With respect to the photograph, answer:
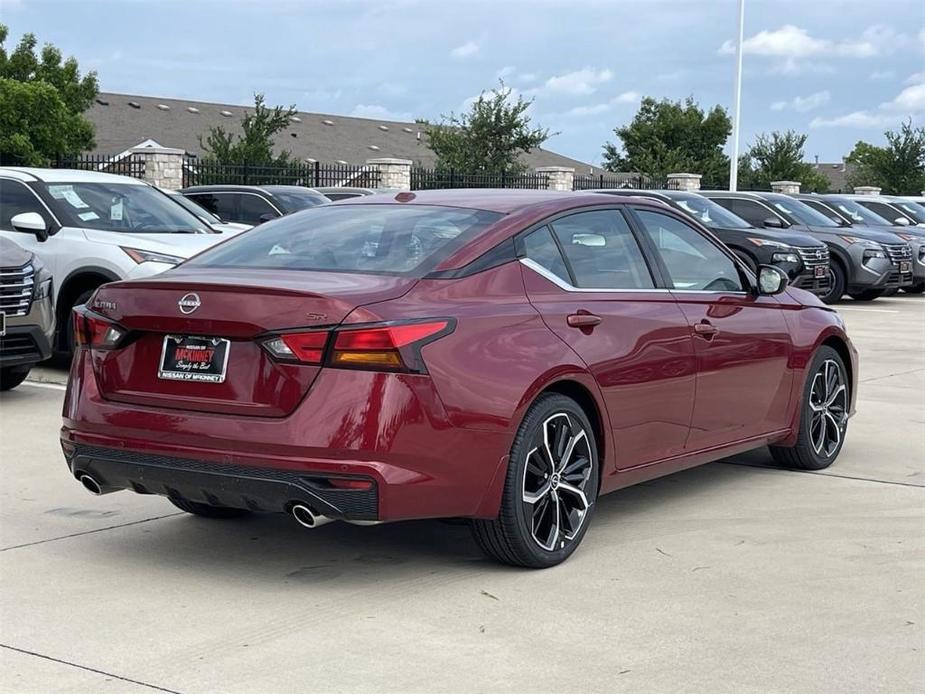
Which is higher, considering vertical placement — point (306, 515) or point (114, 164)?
point (114, 164)

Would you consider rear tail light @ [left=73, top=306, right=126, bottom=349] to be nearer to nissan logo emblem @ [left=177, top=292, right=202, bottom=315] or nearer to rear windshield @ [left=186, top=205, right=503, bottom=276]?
nissan logo emblem @ [left=177, top=292, right=202, bottom=315]

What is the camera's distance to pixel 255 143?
40.0 metres

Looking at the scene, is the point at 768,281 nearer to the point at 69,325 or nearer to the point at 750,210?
the point at 69,325

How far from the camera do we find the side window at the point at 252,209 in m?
19.5

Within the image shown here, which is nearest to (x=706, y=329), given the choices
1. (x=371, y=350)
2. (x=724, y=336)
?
(x=724, y=336)

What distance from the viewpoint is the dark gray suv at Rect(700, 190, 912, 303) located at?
71.0ft

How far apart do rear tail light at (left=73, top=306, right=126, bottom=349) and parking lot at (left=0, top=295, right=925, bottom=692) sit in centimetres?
93

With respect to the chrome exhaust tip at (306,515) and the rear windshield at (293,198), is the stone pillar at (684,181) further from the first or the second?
the chrome exhaust tip at (306,515)

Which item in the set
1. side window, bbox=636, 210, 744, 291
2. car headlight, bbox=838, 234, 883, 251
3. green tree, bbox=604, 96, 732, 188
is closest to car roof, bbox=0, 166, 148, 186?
side window, bbox=636, 210, 744, 291

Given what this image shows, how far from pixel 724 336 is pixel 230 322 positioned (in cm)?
275

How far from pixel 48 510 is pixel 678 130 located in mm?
62571

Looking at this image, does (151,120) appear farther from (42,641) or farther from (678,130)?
(42,641)

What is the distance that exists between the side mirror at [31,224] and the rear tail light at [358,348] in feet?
22.2

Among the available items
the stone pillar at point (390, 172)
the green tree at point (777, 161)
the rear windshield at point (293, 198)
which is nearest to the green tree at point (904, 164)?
the green tree at point (777, 161)
